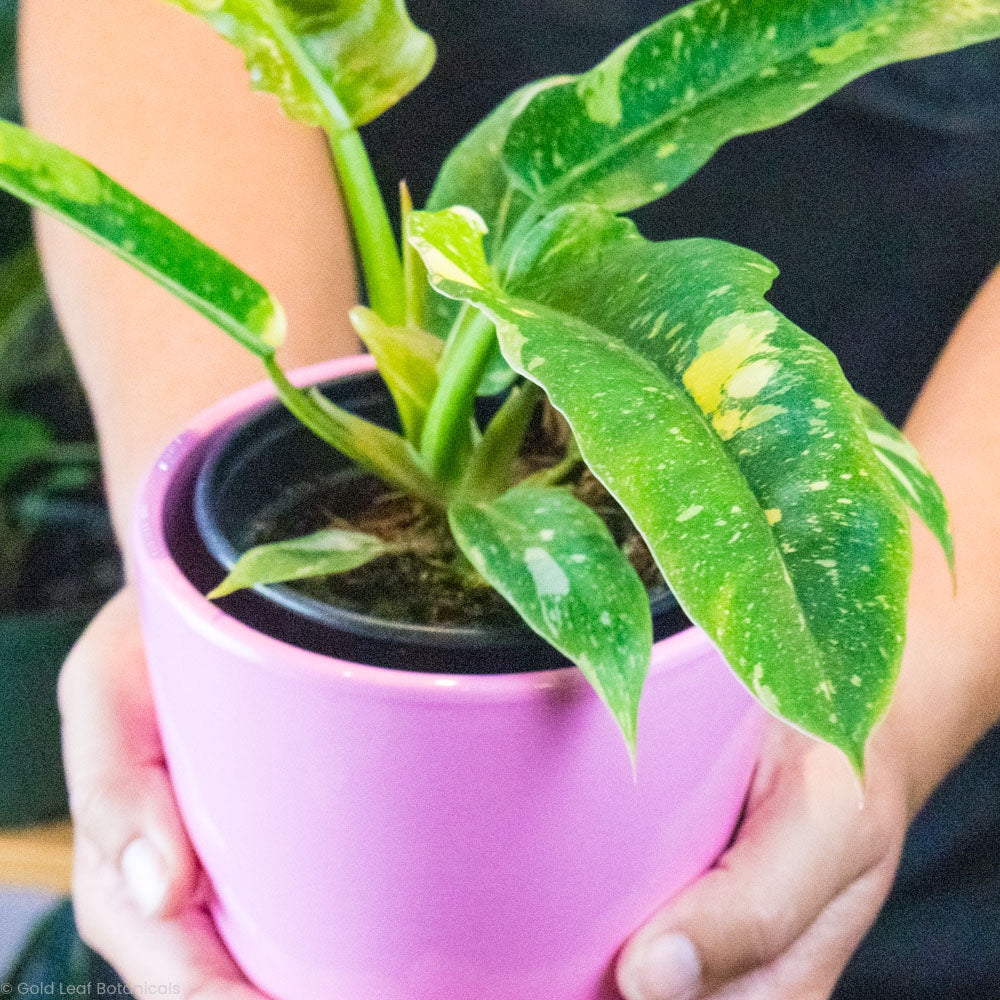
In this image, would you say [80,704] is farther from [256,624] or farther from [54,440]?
[54,440]

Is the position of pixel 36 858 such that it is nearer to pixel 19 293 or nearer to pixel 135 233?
pixel 19 293

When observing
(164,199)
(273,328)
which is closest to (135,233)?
(273,328)

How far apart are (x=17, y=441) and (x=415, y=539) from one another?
0.72 metres

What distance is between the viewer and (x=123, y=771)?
1.20 ft

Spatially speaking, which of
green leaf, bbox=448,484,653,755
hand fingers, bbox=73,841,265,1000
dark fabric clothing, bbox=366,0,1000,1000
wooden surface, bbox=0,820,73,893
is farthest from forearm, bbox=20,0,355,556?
wooden surface, bbox=0,820,73,893

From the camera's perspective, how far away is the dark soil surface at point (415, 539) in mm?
301

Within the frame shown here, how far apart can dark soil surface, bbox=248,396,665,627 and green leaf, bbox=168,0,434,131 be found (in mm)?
146

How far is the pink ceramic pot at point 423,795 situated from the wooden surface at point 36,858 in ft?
1.92

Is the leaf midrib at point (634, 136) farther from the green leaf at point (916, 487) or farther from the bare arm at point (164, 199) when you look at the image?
the bare arm at point (164, 199)

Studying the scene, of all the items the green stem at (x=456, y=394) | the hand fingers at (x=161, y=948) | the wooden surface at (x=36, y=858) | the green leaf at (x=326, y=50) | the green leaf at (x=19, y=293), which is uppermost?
the green leaf at (x=326, y=50)

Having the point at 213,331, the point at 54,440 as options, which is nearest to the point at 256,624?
the point at 213,331

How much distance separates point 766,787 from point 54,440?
84 cm

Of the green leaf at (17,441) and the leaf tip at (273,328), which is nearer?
the leaf tip at (273,328)

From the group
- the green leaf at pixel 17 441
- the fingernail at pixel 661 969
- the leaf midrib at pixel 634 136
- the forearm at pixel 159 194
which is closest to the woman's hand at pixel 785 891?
the fingernail at pixel 661 969
